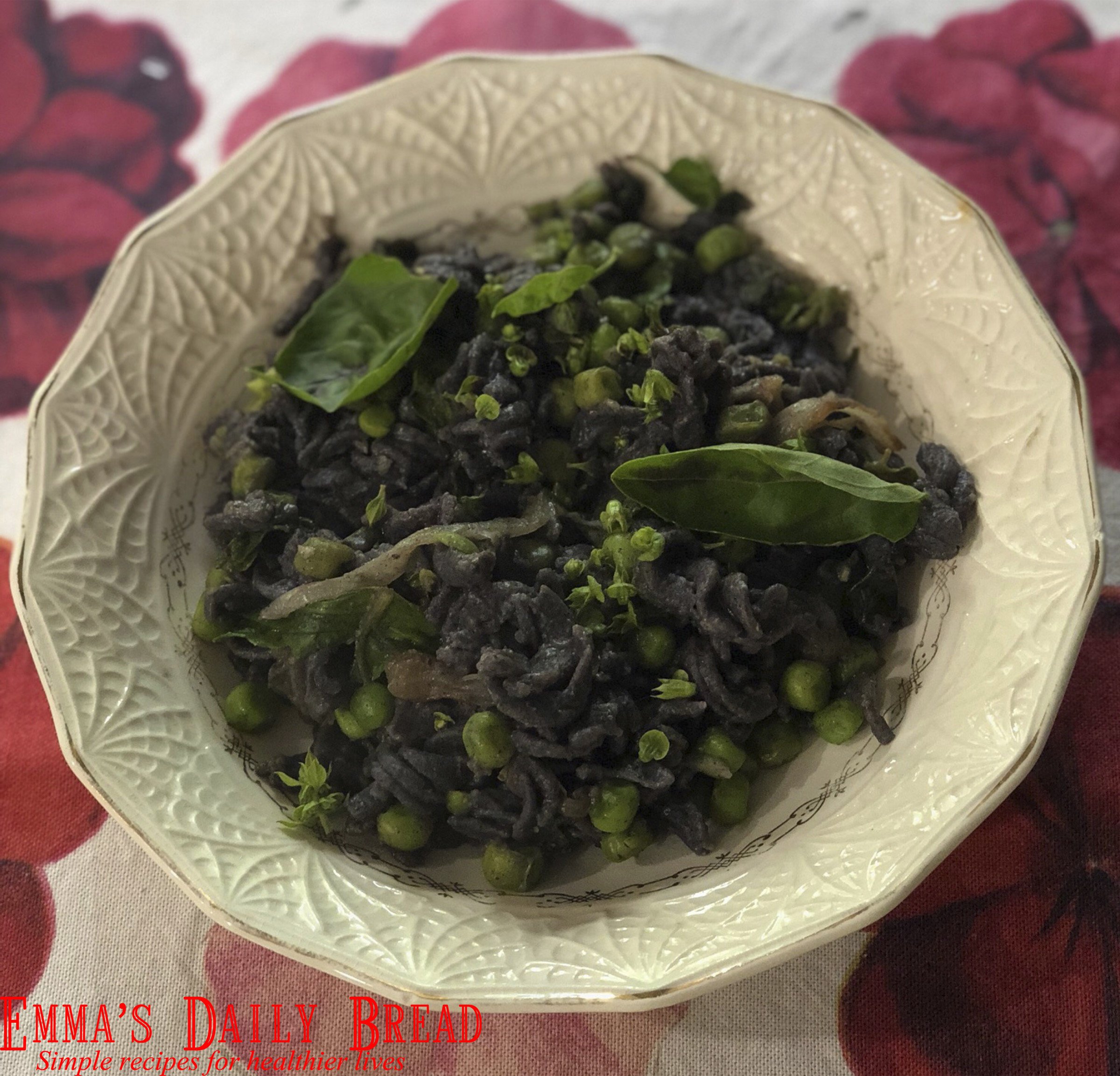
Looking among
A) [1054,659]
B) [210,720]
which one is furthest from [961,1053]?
[210,720]

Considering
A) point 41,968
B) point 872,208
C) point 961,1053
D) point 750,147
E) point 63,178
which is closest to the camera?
point 961,1053

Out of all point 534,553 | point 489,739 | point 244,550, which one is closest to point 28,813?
point 244,550

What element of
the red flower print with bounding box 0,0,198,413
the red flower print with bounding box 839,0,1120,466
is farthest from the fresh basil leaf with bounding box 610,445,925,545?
the red flower print with bounding box 0,0,198,413

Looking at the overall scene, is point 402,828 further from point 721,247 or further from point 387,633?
point 721,247

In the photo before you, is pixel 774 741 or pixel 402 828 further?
pixel 774 741

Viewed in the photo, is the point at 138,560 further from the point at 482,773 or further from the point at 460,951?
the point at 460,951

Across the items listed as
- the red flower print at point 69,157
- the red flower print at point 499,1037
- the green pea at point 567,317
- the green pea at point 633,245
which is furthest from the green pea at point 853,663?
the red flower print at point 69,157

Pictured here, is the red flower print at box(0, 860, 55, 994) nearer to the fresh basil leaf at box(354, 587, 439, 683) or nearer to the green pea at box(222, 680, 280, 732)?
Result: the green pea at box(222, 680, 280, 732)
